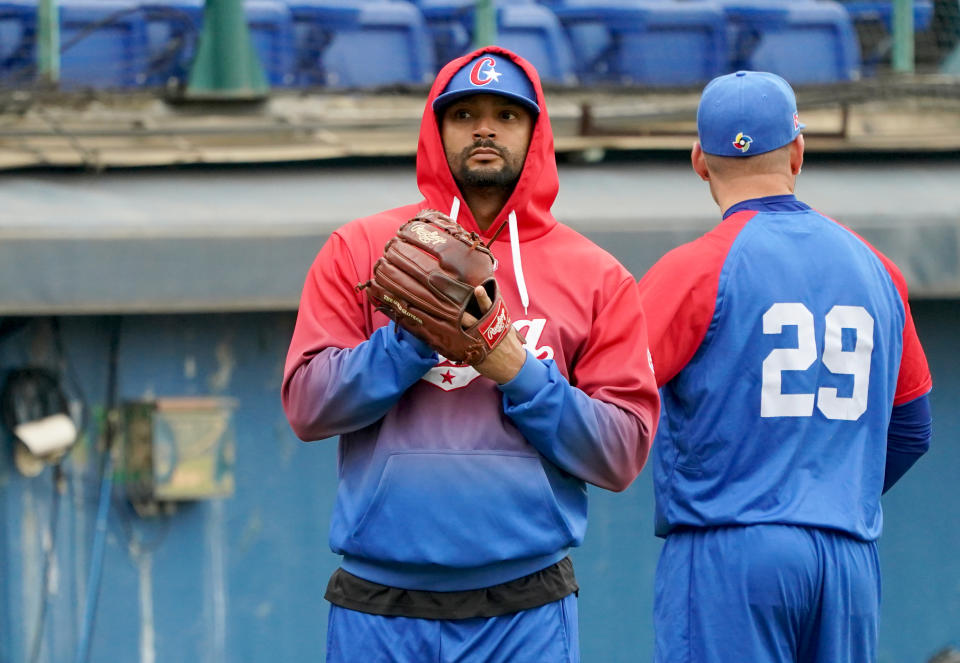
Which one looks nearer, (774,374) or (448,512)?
(448,512)

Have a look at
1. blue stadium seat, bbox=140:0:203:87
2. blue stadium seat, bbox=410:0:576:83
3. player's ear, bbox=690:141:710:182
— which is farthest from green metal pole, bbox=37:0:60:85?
player's ear, bbox=690:141:710:182

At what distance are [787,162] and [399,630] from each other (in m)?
1.52

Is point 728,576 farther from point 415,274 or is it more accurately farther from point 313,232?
point 313,232

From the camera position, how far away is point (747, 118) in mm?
3092

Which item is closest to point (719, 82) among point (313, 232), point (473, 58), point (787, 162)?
point (787, 162)

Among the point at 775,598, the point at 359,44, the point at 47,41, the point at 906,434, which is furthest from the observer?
the point at 359,44

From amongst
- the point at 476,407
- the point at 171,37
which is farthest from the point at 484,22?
the point at 476,407

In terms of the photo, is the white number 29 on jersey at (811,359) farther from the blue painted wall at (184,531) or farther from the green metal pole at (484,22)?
the green metal pole at (484,22)

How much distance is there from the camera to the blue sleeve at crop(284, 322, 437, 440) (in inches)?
91.7

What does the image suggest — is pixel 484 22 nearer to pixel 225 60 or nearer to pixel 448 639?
pixel 225 60

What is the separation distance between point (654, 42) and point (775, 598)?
395cm

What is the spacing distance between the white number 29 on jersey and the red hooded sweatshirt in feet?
1.81

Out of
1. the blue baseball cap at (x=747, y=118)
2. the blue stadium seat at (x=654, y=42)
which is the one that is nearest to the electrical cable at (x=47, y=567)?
the blue baseball cap at (x=747, y=118)

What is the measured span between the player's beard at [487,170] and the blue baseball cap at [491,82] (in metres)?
0.10
